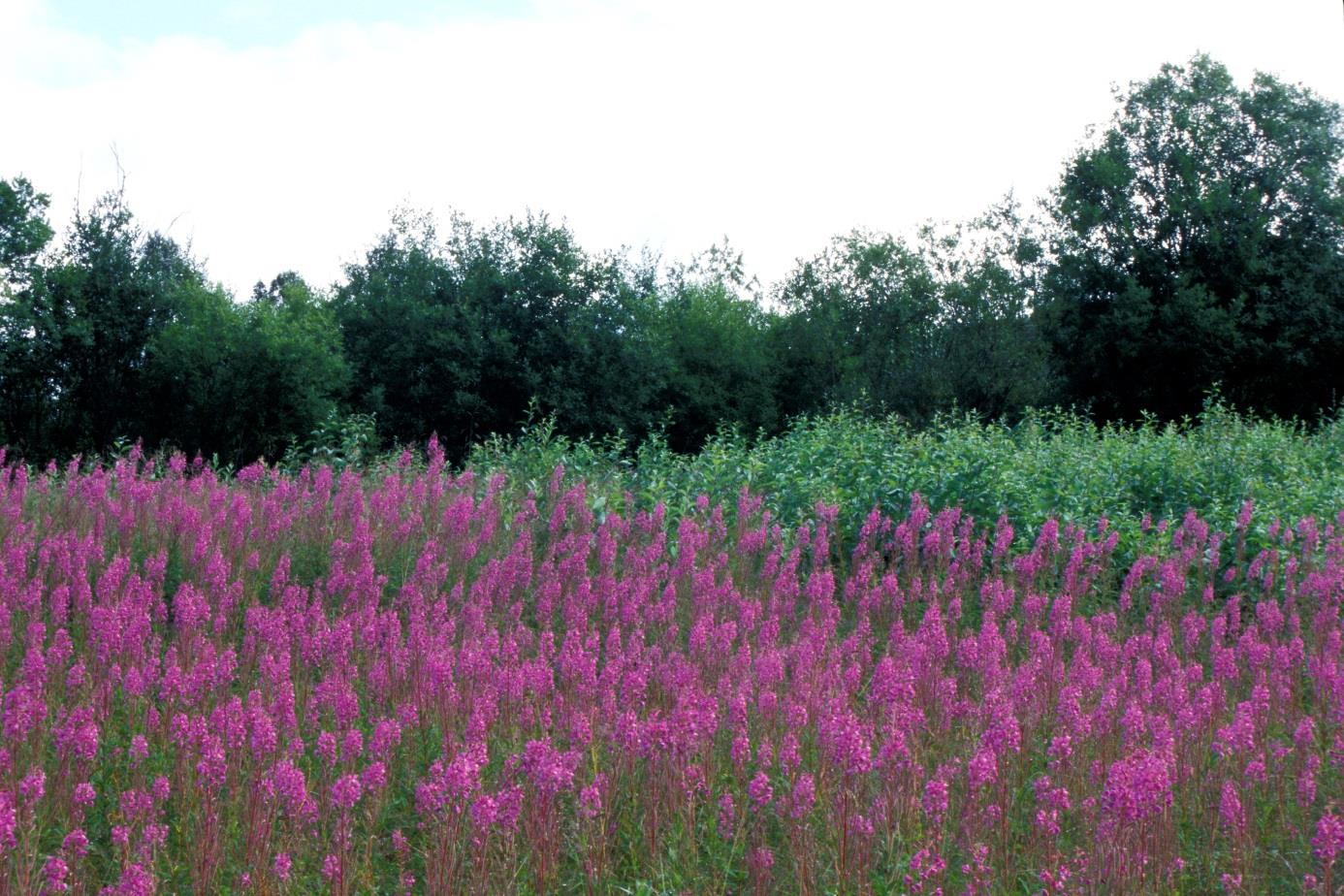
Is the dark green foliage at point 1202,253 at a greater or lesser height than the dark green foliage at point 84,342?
greater

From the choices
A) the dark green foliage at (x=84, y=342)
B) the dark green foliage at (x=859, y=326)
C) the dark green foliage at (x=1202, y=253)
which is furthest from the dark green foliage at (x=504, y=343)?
the dark green foliage at (x=1202, y=253)

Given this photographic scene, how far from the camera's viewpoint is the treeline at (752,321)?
21.7 metres

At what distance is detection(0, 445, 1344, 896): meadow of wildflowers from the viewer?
3.74m

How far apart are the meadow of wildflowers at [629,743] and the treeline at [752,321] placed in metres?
14.0

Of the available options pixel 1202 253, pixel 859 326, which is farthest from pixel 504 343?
pixel 1202 253

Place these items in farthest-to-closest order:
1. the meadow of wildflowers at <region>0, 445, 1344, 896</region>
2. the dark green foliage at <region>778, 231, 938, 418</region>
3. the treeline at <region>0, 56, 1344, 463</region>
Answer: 1. the dark green foliage at <region>778, 231, 938, 418</region>
2. the treeline at <region>0, 56, 1344, 463</region>
3. the meadow of wildflowers at <region>0, 445, 1344, 896</region>

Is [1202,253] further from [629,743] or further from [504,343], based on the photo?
[629,743]

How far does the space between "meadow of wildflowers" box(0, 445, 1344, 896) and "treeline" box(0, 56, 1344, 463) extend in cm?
1399

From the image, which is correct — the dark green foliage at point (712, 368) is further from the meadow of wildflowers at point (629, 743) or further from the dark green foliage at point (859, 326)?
the meadow of wildflowers at point (629, 743)

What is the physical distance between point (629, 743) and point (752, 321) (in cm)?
3233

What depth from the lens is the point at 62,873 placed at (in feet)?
10.5

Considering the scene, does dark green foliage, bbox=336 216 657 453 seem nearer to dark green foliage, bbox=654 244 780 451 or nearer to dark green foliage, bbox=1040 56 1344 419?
dark green foliage, bbox=654 244 780 451

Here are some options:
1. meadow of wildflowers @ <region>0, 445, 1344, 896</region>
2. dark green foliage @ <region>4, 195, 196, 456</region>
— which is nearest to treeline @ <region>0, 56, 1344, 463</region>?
dark green foliage @ <region>4, 195, 196, 456</region>

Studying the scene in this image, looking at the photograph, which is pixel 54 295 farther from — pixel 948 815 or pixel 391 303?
pixel 948 815
